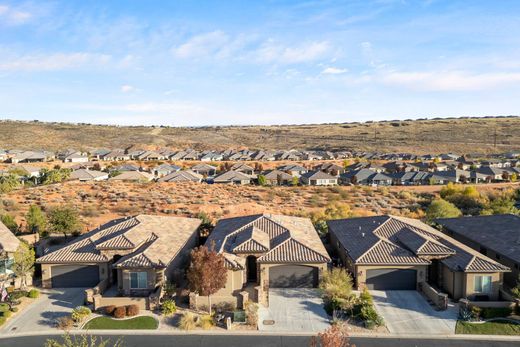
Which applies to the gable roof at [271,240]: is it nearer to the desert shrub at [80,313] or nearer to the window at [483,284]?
the desert shrub at [80,313]

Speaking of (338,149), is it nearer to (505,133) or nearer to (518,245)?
(505,133)

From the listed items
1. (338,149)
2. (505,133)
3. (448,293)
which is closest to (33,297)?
(448,293)

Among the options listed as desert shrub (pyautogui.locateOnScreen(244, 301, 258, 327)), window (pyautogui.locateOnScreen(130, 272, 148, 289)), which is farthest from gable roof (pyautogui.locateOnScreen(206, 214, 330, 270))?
window (pyautogui.locateOnScreen(130, 272, 148, 289))

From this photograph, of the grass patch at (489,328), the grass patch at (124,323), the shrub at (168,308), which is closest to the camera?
the grass patch at (489,328)

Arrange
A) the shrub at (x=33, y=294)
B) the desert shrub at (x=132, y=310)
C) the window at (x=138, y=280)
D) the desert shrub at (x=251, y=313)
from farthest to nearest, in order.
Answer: the shrub at (x=33, y=294) < the window at (x=138, y=280) < the desert shrub at (x=132, y=310) < the desert shrub at (x=251, y=313)

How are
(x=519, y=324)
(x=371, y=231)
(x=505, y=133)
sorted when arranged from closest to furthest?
(x=519, y=324) → (x=371, y=231) → (x=505, y=133)

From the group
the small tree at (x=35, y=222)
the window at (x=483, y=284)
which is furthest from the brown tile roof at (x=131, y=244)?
the window at (x=483, y=284)
